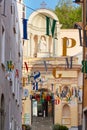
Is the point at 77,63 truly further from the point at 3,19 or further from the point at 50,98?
the point at 3,19

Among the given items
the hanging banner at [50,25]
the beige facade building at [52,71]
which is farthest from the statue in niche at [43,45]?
the hanging banner at [50,25]

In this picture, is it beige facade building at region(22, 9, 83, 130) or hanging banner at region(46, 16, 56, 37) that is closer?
hanging banner at region(46, 16, 56, 37)

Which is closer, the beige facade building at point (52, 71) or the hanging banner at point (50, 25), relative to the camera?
the hanging banner at point (50, 25)

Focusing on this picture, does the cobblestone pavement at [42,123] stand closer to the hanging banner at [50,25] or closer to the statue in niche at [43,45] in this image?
the statue in niche at [43,45]

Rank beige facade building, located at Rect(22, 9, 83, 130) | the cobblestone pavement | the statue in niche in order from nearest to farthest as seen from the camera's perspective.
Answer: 1. the cobblestone pavement
2. beige facade building, located at Rect(22, 9, 83, 130)
3. the statue in niche

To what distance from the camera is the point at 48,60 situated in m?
65.1

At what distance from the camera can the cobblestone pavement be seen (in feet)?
208

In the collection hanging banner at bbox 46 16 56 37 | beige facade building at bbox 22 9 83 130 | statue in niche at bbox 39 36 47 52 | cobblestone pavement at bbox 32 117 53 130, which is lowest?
cobblestone pavement at bbox 32 117 53 130

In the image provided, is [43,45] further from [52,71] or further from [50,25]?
[50,25]

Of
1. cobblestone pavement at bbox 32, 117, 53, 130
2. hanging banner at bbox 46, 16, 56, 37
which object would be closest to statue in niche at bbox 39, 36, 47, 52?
cobblestone pavement at bbox 32, 117, 53, 130

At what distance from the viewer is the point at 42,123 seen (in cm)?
6612

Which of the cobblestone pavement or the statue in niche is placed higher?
the statue in niche

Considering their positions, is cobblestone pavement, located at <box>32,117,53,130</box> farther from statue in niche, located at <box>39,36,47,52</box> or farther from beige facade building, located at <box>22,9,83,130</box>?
statue in niche, located at <box>39,36,47,52</box>

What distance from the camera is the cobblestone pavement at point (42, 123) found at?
6353 cm
